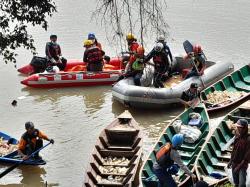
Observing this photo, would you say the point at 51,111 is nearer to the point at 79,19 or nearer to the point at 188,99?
the point at 188,99

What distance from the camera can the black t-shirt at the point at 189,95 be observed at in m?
15.0

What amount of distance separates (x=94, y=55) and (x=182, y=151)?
648cm

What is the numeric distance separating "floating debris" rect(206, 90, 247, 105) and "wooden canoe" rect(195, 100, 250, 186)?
7.29 ft

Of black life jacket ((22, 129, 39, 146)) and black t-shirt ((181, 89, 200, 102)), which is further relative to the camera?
black t-shirt ((181, 89, 200, 102))

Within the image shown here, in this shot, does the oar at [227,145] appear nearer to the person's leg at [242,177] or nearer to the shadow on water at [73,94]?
the person's leg at [242,177]

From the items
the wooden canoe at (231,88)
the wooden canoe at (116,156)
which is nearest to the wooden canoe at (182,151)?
the wooden canoe at (116,156)

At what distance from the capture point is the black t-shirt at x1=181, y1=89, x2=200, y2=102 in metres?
15.0

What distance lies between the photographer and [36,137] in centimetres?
1296

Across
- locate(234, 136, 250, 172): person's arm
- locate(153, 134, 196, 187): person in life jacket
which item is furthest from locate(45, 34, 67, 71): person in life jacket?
locate(234, 136, 250, 172): person's arm

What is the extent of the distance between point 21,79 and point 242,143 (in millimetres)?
11831

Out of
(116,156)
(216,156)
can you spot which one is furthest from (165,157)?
(116,156)

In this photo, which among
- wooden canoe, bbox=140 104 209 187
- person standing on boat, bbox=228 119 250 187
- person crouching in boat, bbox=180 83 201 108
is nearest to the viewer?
person standing on boat, bbox=228 119 250 187

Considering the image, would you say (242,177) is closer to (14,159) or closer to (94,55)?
(14,159)

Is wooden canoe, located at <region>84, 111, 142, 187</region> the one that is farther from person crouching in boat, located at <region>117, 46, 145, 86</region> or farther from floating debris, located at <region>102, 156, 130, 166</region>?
person crouching in boat, located at <region>117, 46, 145, 86</region>
